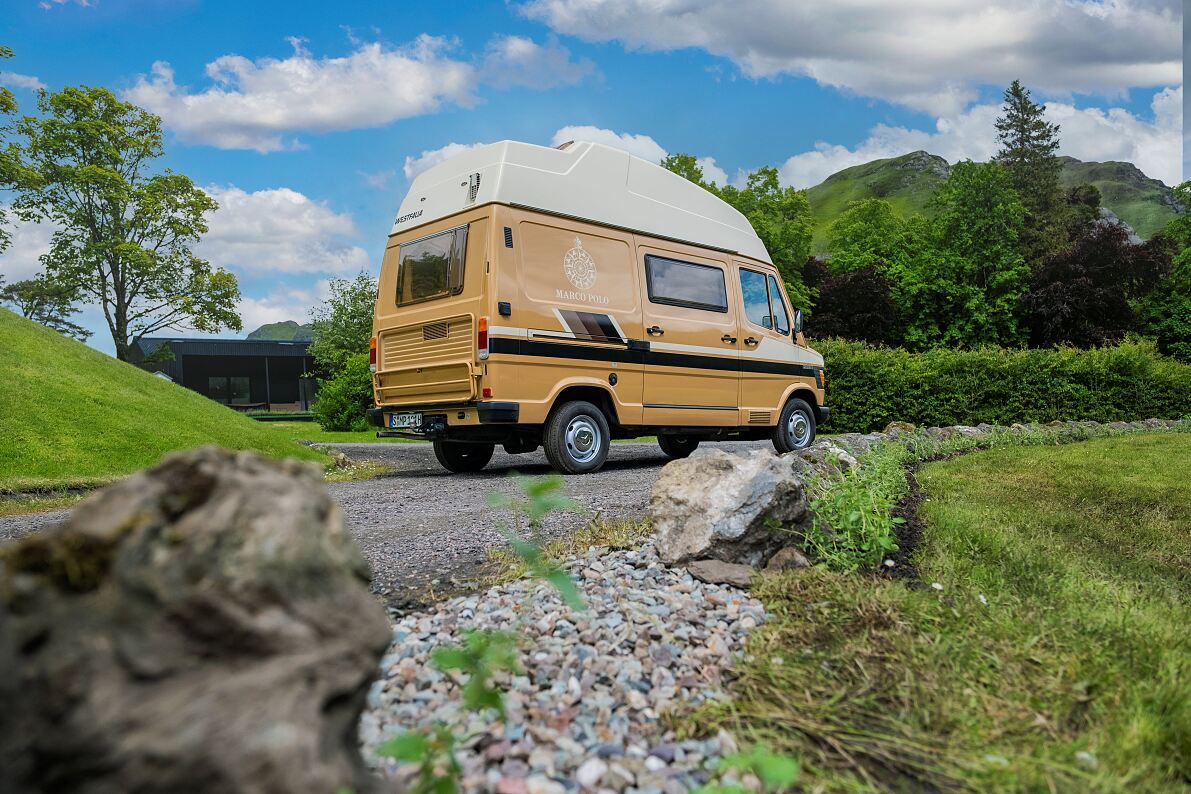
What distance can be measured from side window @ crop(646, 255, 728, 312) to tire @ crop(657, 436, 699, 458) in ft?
7.22

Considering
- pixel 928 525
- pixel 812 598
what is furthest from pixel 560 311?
pixel 812 598

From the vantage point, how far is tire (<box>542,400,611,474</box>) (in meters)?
8.34

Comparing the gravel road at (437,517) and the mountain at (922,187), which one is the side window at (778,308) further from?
the mountain at (922,187)

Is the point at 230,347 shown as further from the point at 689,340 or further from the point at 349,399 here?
the point at 689,340

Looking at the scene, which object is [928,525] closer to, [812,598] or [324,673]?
[812,598]

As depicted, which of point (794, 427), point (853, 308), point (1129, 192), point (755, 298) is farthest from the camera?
point (1129, 192)

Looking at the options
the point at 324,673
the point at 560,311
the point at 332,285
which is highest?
the point at 332,285

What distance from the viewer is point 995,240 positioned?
119 ft

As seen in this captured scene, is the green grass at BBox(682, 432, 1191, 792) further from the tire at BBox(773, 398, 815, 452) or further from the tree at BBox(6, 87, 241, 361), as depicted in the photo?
the tree at BBox(6, 87, 241, 361)

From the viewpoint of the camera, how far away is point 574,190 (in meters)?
8.47

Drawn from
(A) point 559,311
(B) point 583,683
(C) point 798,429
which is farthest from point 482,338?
(B) point 583,683

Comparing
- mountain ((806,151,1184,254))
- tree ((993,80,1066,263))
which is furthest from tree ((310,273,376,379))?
mountain ((806,151,1184,254))

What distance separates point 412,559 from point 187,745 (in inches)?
117

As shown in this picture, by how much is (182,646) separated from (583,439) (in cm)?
749
